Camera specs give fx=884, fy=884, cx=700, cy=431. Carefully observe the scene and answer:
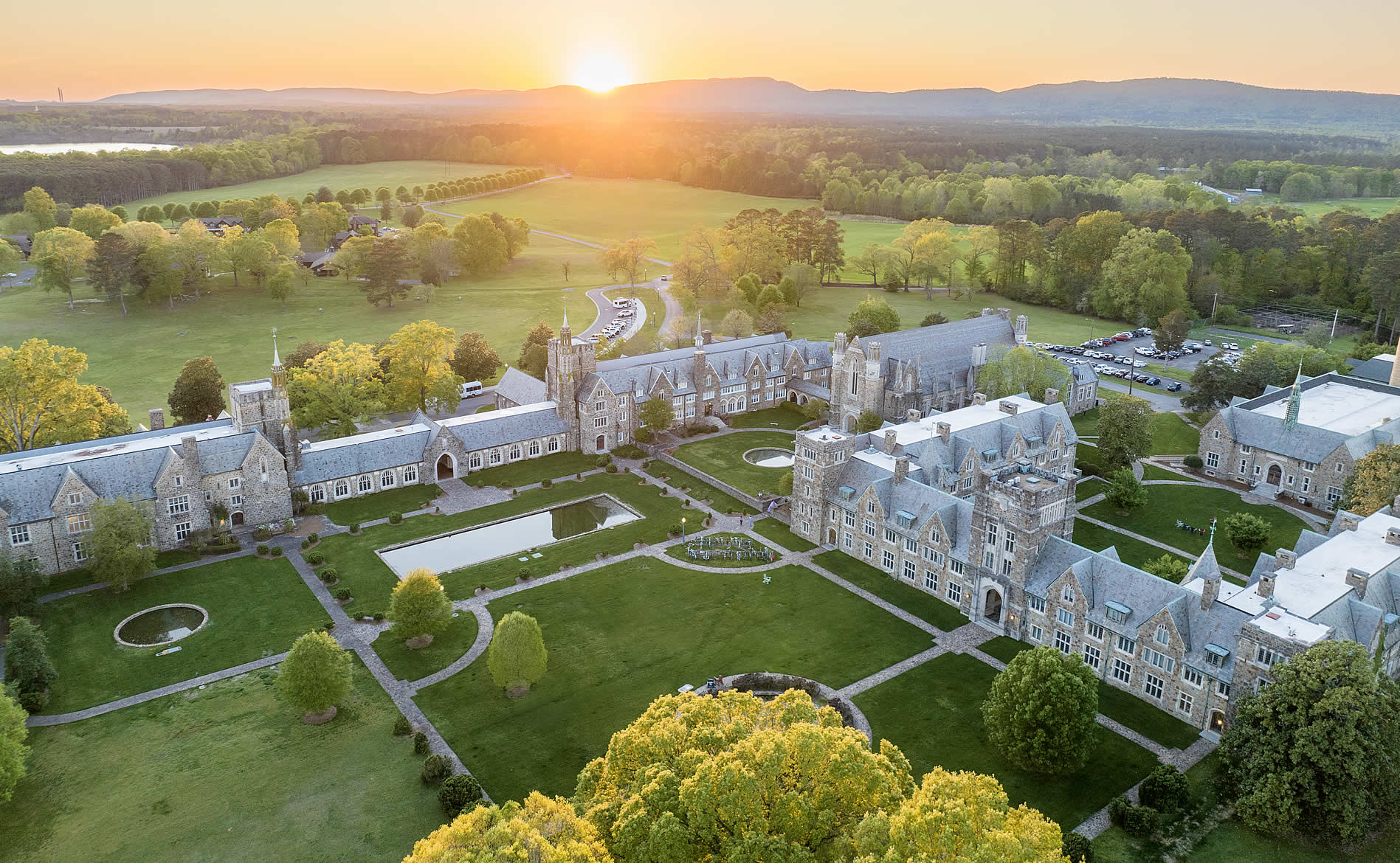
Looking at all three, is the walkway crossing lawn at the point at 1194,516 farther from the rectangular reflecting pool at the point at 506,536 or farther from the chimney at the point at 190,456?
the chimney at the point at 190,456

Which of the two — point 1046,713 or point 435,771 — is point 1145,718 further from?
point 435,771

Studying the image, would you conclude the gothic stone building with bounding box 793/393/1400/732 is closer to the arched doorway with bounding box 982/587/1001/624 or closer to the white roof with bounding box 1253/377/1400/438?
the arched doorway with bounding box 982/587/1001/624

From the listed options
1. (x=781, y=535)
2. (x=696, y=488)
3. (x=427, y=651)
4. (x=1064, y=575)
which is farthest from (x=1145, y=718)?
(x=427, y=651)

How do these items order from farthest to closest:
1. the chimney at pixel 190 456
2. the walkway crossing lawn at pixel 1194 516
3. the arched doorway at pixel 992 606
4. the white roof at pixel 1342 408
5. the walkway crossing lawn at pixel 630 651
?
the white roof at pixel 1342 408
the walkway crossing lawn at pixel 1194 516
the chimney at pixel 190 456
the arched doorway at pixel 992 606
the walkway crossing lawn at pixel 630 651

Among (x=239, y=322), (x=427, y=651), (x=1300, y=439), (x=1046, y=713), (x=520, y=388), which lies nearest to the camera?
(x=1046, y=713)

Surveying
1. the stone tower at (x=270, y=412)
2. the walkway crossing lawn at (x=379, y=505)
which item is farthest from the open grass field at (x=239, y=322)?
the walkway crossing lawn at (x=379, y=505)

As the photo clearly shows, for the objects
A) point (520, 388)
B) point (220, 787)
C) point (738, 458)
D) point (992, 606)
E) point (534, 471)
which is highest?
point (520, 388)

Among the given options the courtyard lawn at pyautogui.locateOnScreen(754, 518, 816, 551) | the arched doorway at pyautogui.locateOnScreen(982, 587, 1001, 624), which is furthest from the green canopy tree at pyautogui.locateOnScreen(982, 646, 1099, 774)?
the courtyard lawn at pyautogui.locateOnScreen(754, 518, 816, 551)
